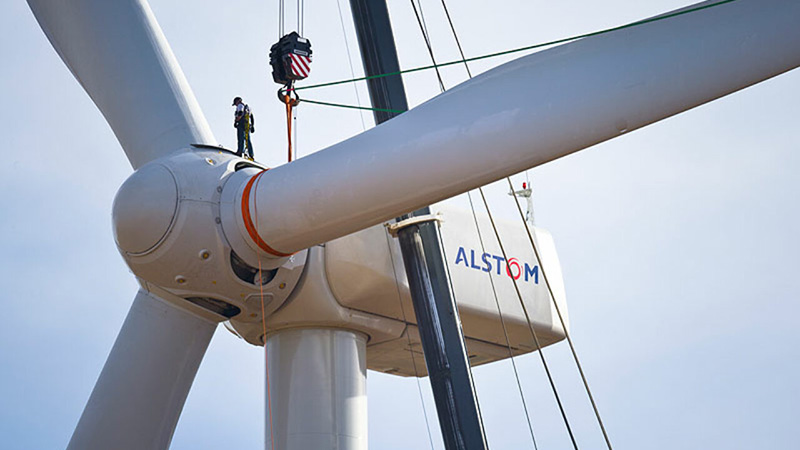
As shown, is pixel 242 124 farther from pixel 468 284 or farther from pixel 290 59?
pixel 468 284

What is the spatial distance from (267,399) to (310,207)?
263cm

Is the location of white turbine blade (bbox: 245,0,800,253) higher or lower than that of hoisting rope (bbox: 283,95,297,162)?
lower

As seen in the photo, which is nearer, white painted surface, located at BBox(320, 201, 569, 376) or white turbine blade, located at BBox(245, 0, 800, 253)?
white turbine blade, located at BBox(245, 0, 800, 253)

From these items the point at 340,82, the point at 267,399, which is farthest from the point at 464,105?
the point at 267,399

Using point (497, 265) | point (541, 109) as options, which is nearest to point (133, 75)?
point (541, 109)

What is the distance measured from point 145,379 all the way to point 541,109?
10.5 ft

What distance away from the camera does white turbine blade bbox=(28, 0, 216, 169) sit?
608 centimetres

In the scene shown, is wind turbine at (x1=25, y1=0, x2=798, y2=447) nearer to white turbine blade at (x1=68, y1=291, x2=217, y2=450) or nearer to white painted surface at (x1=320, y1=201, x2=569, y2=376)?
white turbine blade at (x1=68, y1=291, x2=217, y2=450)

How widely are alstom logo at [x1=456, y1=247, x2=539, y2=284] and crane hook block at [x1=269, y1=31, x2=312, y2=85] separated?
1.99 m

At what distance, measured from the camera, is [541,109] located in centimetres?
409

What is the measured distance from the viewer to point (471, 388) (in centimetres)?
655

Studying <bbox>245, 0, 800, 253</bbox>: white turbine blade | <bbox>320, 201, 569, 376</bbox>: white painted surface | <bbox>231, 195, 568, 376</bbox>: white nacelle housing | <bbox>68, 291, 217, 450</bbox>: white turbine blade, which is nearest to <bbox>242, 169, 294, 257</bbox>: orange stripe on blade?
<bbox>245, 0, 800, 253</bbox>: white turbine blade

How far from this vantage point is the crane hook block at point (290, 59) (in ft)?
21.9

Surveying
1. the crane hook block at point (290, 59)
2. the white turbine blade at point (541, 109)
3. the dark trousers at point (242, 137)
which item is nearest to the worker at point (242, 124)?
the dark trousers at point (242, 137)
